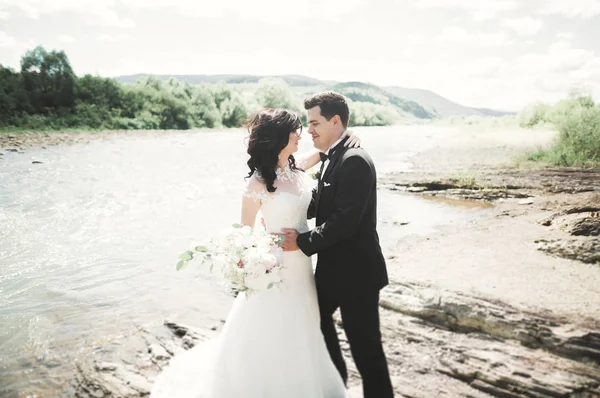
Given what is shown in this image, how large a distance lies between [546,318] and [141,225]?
44.7 feet

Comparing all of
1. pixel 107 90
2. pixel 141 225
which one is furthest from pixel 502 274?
pixel 107 90

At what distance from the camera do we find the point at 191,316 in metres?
7.52

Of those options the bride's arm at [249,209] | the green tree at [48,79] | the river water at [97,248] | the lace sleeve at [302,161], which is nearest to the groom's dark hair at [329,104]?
the bride's arm at [249,209]

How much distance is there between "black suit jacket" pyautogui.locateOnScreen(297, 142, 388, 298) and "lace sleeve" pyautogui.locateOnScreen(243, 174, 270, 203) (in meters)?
0.48

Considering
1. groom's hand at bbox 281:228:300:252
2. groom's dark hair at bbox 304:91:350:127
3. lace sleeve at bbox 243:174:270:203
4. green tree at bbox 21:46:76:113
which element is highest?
green tree at bbox 21:46:76:113

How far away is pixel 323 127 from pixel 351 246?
3.51ft

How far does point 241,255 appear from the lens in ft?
10.8

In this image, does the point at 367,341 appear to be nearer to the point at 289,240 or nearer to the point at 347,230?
the point at 347,230

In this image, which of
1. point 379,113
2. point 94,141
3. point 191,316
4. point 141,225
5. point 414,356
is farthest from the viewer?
point 379,113

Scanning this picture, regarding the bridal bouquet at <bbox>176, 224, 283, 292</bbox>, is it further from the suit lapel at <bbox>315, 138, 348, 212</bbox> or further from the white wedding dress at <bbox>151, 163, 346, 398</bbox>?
the suit lapel at <bbox>315, 138, 348, 212</bbox>

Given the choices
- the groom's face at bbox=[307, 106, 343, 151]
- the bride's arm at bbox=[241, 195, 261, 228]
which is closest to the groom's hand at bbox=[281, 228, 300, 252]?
the bride's arm at bbox=[241, 195, 261, 228]

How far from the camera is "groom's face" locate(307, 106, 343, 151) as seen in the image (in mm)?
3648

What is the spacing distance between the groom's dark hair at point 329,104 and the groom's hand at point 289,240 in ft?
3.48

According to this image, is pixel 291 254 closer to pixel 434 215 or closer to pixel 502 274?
pixel 502 274
